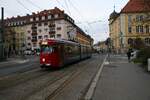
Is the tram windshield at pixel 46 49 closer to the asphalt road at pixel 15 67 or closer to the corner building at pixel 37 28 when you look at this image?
the asphalt road at pixel 15 67

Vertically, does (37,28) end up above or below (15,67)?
above

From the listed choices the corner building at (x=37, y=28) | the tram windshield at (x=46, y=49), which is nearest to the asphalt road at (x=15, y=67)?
the tram windshield at (x=46, y=49)

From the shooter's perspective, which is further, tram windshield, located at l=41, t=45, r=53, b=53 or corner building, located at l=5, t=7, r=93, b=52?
corner building, located at l=5, t=7, r=93, b=52

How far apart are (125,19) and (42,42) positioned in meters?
81.5

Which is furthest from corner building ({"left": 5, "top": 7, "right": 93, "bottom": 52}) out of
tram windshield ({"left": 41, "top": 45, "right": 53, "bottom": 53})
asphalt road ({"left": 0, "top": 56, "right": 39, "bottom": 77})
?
tram windshield ({"left": 41, "top": 45, "right": 53, "bottom": 53})

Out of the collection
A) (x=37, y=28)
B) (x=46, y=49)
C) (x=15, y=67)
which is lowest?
(x=15, y=67)

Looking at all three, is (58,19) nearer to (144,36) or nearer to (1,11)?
(144,36)

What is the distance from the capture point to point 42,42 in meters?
28.0

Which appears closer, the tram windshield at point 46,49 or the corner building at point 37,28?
the tram windshield at point 46,49

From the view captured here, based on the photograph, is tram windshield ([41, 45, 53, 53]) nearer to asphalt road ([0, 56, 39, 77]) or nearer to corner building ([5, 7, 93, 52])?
asphalt road ([0, 56, 39, 77])

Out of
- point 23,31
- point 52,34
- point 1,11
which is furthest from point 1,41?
point 23,31

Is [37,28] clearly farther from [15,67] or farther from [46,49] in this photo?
[46,49]

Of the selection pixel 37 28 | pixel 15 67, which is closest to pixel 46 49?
pixel 15 67

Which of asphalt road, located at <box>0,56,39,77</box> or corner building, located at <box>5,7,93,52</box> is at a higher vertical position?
corner building, located at <box>5,7,93,52</box>
